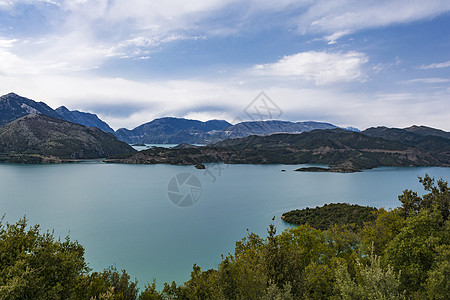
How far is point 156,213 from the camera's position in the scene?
54.0 metres

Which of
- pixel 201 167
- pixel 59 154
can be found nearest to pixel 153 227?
pixel 201 167

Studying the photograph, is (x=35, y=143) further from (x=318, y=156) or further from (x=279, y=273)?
(x=279, y=273)

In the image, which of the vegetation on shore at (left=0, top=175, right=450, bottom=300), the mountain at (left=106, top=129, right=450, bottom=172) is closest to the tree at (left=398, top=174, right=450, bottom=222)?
the vegetation on shore at (left=0, top=175, right=450, bottom=300)

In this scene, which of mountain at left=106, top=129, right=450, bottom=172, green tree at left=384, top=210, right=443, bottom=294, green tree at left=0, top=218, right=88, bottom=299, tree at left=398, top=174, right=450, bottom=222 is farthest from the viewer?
mountain at left=106, top=129, right=450, bottom=172

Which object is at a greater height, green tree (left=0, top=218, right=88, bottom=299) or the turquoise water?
green tree (left=0, top=218, right=88, bottom=299)

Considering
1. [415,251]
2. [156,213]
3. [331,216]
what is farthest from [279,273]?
[156,213]

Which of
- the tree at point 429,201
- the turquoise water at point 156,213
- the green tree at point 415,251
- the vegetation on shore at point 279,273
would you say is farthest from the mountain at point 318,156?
the green tree at point 415,251

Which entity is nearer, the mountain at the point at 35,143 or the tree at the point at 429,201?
the tree at the point at 429,201

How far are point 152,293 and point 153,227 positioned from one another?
2790 cm

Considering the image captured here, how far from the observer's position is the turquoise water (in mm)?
32812

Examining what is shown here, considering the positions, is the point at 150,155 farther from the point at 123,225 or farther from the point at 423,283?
the point at 423,283

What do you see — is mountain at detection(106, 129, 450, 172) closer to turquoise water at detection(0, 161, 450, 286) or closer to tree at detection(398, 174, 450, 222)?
turquoise water at detection(0, 161, 450, 286)

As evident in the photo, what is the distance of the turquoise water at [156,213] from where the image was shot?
1292 inches

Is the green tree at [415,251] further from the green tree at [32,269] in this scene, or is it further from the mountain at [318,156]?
the mountain at [318,156]
